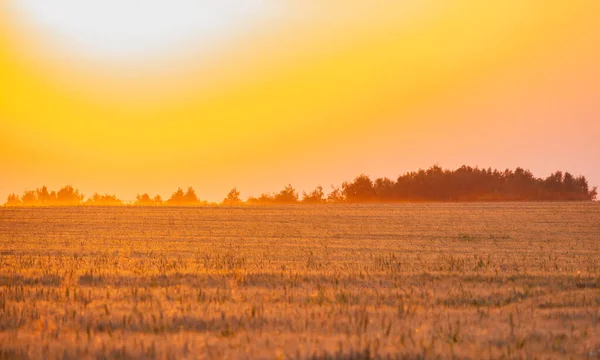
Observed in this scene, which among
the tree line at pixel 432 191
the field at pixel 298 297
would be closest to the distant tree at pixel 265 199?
the tree line at pixel 432 191

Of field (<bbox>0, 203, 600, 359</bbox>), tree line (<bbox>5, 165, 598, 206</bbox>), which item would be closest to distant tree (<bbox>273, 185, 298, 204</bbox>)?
tree line (<bbox>5, 165, 598, 206</bbox>)

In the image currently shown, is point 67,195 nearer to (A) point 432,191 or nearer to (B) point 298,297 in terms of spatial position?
(A) point 432,191

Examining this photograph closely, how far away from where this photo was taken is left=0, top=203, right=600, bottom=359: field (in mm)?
9523

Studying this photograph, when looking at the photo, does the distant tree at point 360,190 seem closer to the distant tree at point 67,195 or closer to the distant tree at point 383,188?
the distant tree at point 383,188

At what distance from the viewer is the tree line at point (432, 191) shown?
74.2 m

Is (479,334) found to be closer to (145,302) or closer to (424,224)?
(145,302)

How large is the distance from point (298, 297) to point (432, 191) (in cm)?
6945

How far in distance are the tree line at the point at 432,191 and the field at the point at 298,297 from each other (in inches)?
1827

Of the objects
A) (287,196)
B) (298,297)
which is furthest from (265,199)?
(298,297)

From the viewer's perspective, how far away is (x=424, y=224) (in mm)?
37094

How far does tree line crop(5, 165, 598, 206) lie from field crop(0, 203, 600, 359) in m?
46.4

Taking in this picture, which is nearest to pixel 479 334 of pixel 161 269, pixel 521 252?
pixel 161 269

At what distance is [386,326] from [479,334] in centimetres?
138

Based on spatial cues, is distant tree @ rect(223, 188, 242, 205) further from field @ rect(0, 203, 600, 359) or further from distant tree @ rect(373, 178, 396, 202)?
field @ rect(0, 203, 600, 359)
